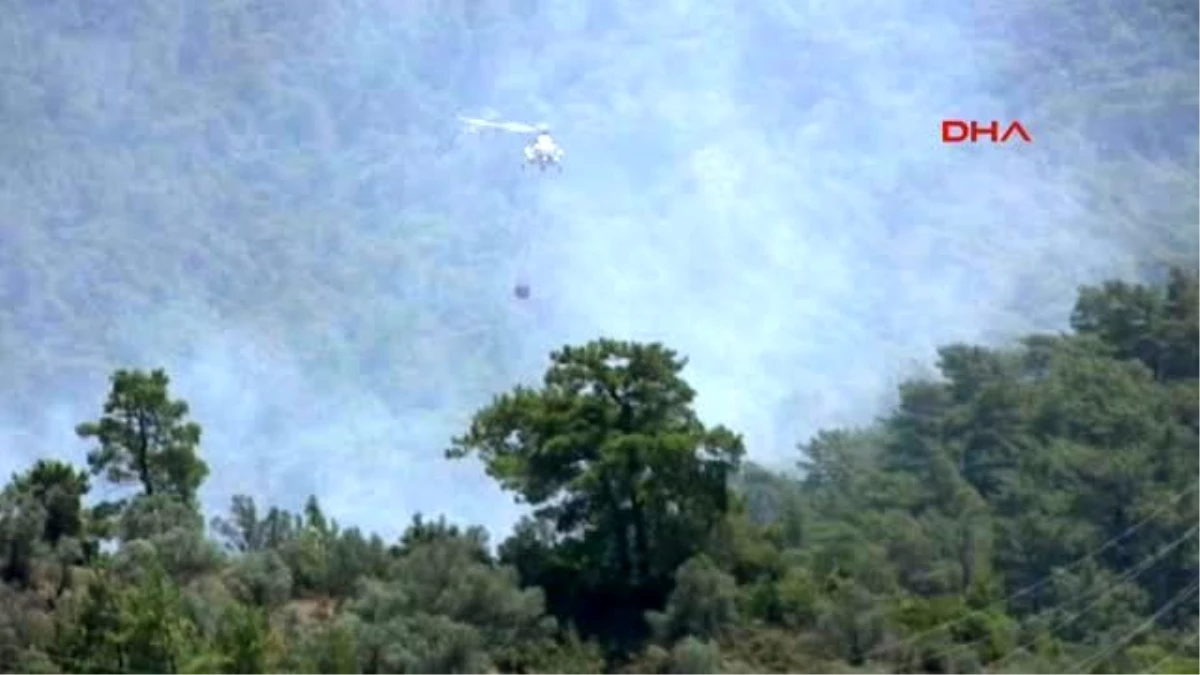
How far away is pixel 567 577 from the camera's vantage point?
Answer: 4950cm

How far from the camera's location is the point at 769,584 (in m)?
49.8

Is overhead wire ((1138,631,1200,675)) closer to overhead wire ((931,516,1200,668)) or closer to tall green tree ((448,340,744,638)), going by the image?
overhead wire ((931,516,1200,668))

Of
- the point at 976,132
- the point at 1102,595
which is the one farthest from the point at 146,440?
the point at 976,132

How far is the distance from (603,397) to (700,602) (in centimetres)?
382

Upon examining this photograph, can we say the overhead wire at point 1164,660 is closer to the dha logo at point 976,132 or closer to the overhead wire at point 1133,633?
the overhead wire at point 1133,633

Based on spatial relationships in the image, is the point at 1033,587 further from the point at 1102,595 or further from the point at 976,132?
the point at 976,132

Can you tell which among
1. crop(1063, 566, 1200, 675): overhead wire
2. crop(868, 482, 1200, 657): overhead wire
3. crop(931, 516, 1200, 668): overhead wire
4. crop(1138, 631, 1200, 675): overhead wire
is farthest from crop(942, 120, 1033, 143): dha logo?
crop(1138, 631, 1200, 675): overhead wire

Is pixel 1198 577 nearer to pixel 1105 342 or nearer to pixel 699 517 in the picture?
pixel 1105 342

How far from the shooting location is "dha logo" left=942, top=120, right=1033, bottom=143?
82625 mm

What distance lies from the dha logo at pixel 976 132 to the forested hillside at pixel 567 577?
23.6 m

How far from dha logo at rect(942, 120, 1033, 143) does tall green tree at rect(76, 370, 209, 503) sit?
118 feet

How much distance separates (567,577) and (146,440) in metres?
6.80

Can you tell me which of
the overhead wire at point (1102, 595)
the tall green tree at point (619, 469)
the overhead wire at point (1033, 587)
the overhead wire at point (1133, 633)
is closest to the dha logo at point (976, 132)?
the overhead wire at point (1033, 587)

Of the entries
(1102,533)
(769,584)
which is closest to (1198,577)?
(1102,533)
